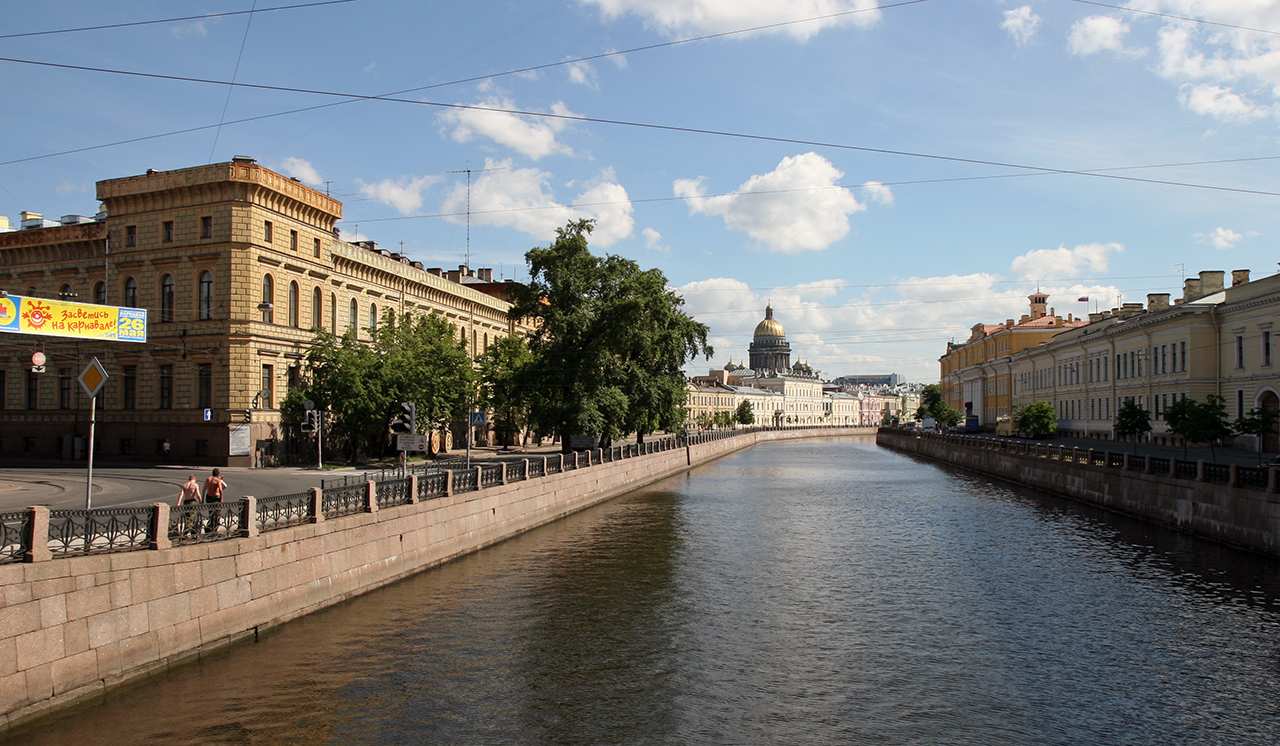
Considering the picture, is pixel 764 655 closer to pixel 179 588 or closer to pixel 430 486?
pixel 179 588

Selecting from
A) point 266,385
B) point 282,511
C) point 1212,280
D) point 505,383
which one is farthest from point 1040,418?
point 282,511

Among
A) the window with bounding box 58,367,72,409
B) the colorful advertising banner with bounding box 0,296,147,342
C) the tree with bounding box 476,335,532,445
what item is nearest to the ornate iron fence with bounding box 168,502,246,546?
the colorful advertising banner with bounding box 0,296,147,342

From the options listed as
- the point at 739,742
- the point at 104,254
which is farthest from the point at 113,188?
the point at 739,742

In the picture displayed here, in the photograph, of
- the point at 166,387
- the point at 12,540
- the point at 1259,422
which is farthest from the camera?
the point at 166,387

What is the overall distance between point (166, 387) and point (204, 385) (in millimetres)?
2300

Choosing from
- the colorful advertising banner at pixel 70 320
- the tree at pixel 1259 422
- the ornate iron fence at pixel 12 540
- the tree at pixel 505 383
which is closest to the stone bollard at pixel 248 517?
the ornate iron fence at pixel 12 540

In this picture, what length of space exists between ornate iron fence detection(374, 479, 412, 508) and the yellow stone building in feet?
68.4

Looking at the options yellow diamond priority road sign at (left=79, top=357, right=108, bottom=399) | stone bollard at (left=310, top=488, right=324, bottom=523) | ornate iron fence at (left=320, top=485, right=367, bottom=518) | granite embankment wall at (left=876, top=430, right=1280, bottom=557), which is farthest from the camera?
granite embankment wall at (left=876, top=430, right=1280, bottom=557)

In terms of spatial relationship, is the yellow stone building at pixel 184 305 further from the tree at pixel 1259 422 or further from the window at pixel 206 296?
the tree at pixel 1259 422

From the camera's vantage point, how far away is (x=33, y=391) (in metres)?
44.7

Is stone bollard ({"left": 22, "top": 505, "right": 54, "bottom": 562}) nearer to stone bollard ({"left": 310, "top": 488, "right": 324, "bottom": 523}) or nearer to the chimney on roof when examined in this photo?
stone bollard ({"left": 310, "top": 488, "right": 324, "bottom": 523})

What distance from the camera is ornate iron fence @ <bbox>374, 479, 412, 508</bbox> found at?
2064 cm

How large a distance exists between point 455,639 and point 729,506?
79.0ft

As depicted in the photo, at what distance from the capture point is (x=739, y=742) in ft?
37.2
